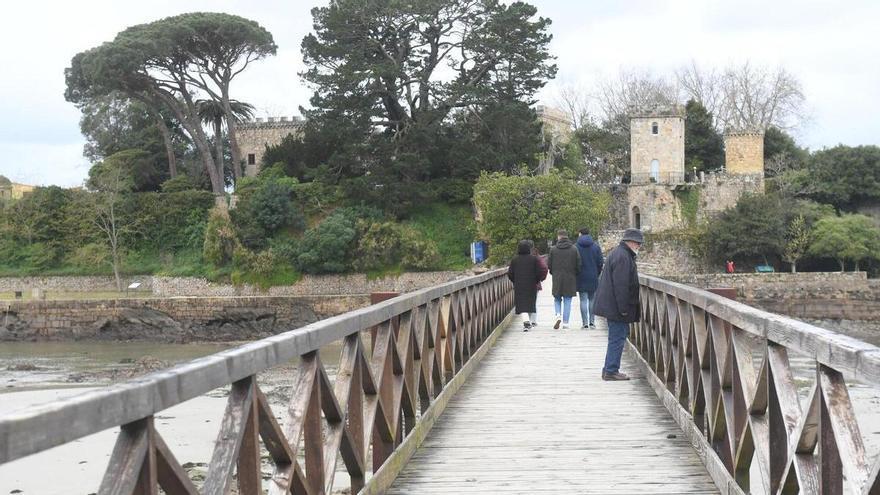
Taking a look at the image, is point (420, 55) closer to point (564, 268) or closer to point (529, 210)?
point (529, 210)

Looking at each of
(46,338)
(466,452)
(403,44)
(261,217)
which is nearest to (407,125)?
(403,44)

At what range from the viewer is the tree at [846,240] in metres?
50.1

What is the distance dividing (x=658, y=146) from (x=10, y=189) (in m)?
43.9

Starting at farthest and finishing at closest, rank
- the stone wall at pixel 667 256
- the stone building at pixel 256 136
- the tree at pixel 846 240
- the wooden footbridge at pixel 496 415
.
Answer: the stone building at pixel 256 136 < the stone wall at pixel 667 256 < the tree at pixel 846 240 < the wooden footbridge at pixel 496 415

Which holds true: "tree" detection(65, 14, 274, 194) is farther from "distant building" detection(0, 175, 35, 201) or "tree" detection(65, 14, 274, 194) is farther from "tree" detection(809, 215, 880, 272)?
"tree" detection(809, 215, 880, 272)

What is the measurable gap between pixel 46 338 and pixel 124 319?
287cm

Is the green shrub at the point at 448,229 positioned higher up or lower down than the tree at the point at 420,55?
lower down

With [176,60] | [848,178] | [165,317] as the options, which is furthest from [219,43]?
[848,178]

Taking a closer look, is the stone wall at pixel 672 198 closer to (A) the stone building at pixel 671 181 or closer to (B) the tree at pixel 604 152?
(A) the stone building at pixel 671 181

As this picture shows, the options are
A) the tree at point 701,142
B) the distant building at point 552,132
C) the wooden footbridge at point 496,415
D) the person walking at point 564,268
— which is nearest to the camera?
the wooden footbridge at point 496,415

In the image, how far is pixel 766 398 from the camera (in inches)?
186

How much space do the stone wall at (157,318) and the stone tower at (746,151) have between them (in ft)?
85.6

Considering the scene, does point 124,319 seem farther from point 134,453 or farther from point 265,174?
point 134,453

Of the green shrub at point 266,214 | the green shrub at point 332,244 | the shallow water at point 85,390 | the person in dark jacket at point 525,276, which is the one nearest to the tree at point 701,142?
the green shrub at point 332,244
